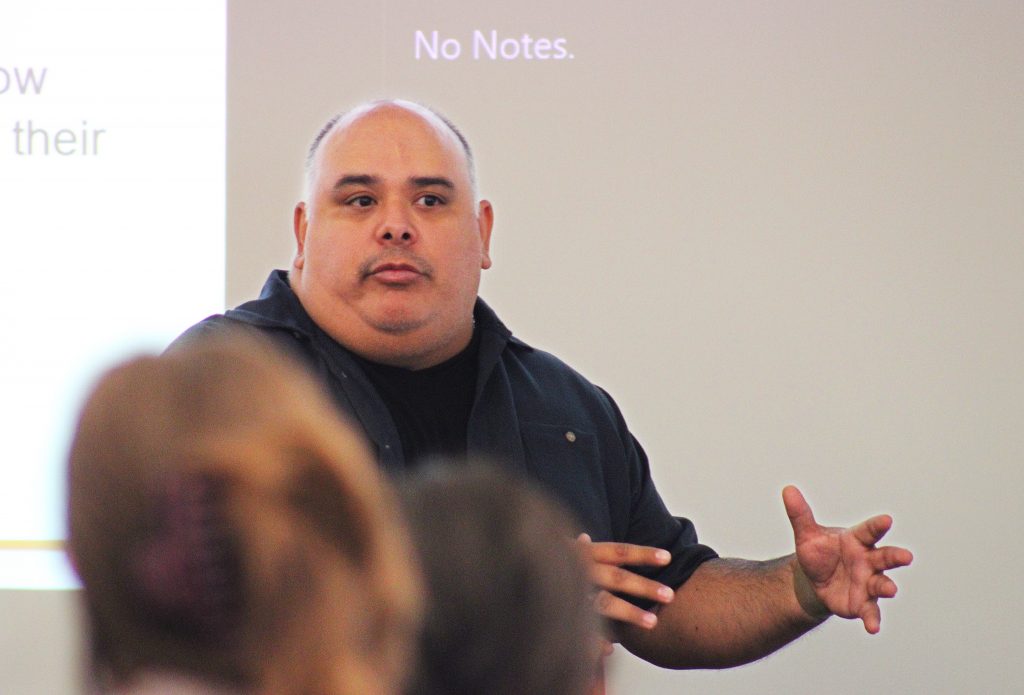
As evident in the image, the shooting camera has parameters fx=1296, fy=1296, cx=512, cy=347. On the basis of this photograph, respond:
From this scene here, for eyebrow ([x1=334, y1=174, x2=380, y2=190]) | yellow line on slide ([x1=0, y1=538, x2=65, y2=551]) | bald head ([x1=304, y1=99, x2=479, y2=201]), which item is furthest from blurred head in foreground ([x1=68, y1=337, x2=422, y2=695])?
yellow line on slide ([x1=0, y1=538, x2=65, y2=551])

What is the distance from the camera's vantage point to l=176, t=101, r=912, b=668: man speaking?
2.21 meters

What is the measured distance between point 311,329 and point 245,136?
1.44 meters

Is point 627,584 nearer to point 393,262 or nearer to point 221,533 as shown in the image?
point 393,262

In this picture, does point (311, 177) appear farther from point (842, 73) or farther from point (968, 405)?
point (968, 405)

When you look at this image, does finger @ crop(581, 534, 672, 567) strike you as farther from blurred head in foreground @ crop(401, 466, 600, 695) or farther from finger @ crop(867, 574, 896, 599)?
blurred head in foreground @ crop(401, 466, 600, 695)

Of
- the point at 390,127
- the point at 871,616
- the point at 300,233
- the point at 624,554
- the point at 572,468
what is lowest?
the point at 871,616

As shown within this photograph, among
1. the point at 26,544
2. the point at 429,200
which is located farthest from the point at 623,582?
the point at 26,544

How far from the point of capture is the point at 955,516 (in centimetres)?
350

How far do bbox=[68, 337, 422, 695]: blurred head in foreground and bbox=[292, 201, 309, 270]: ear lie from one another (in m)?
1.81

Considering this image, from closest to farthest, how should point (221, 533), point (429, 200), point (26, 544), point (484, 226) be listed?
point (221, 533) → point (429, 200) → point (484, 226) → point (26, 544)

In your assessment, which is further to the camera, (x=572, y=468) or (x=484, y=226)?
(x=484, y=226)

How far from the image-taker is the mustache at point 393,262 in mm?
2289

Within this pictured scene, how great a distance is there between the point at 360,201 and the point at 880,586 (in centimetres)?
111

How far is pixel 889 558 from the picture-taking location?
1992 millimetres
